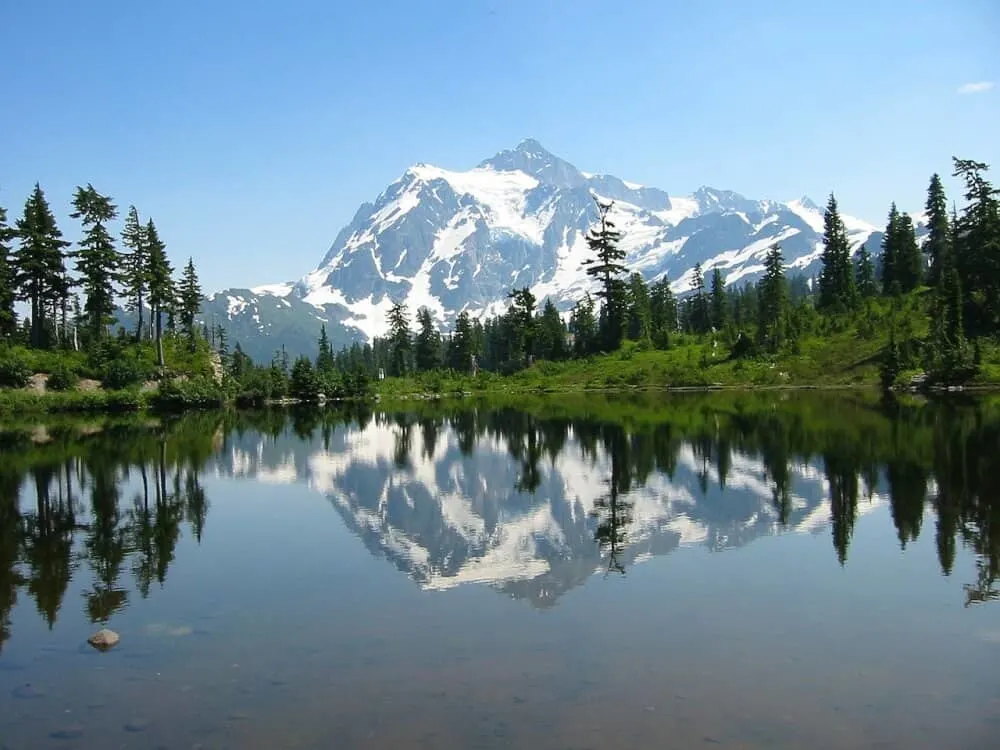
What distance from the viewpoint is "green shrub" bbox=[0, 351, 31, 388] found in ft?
271

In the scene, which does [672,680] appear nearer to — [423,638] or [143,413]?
[423,638]

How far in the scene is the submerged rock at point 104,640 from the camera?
1527 cm

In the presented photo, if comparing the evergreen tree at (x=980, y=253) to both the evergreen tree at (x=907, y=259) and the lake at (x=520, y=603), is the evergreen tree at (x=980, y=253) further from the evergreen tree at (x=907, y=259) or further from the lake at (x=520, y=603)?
the lake at (x=520, y=603)

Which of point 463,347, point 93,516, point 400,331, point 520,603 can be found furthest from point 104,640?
point 463,347

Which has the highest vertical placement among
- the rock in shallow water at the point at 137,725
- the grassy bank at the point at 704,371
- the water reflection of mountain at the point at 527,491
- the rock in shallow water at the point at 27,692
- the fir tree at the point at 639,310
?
the fir tree at the point at 639,310

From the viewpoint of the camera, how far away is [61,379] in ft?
283

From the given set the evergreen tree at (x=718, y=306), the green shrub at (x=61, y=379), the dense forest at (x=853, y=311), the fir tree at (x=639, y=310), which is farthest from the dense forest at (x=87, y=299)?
the evergreen tree at (x=718, y=306)

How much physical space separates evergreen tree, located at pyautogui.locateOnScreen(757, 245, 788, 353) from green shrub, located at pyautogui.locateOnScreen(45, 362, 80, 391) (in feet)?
276

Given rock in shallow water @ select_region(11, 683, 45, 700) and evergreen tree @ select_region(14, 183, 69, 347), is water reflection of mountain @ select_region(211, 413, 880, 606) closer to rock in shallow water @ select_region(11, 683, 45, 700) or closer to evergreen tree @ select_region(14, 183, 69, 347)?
rock in shallow water @ select_region(11, 683, 45, 700)

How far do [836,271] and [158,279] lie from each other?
9704cm

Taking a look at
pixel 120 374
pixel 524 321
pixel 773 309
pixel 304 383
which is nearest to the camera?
pixel 120 374

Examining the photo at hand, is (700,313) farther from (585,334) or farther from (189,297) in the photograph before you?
(189,297)

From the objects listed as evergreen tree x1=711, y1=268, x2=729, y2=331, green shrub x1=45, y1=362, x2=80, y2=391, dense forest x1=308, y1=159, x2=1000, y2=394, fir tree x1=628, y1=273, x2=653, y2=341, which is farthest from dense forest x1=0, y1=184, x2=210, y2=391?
evergreen tree x1=711, y1=268, x2=729, y2=331

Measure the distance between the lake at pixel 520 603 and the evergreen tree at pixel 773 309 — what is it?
71.6 m
